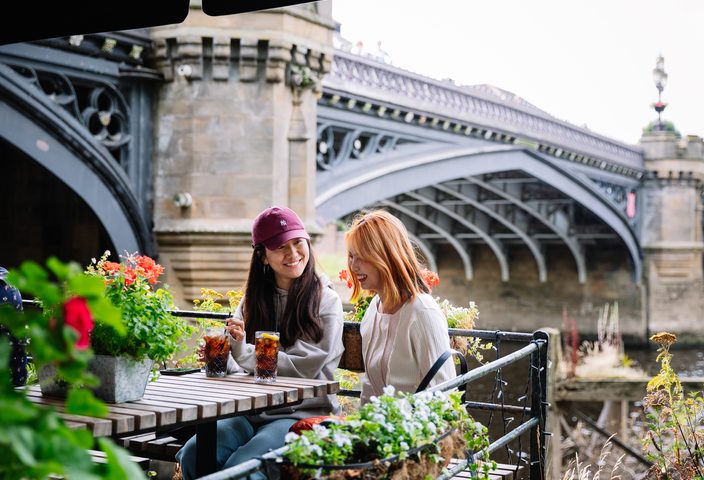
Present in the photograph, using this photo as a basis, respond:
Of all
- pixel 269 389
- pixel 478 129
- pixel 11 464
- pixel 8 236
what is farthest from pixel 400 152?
pixel 11 464

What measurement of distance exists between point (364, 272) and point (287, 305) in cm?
33

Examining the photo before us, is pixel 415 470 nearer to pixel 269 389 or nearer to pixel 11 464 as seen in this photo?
pixel 269 389

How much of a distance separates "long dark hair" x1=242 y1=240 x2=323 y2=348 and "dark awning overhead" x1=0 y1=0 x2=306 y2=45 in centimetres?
88

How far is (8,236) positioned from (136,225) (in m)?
2.25

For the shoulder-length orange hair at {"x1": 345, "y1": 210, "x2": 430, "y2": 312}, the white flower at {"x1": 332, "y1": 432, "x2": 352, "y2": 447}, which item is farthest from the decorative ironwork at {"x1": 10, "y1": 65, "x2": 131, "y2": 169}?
the white flower at {"x1": 332, "y1": 432, "x2": 352, "y2": 447}

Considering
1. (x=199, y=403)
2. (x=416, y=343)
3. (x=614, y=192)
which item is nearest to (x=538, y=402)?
(x=416, y=343)

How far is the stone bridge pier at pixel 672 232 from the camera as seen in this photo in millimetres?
26578

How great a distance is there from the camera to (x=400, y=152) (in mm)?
13789

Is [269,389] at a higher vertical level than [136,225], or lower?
lower

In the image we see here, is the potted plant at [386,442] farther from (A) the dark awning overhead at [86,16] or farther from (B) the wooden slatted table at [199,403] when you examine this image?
(A) the dark awning overhead at [86,16]

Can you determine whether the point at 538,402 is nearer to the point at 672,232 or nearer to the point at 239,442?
the point at 239,442

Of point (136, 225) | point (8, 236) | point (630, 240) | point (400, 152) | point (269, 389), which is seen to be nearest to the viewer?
point (269, 389)

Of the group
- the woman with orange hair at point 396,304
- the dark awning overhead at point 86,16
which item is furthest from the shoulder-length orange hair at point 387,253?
the dark awning overhead at point 86,16

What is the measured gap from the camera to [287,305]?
11.0 feet
